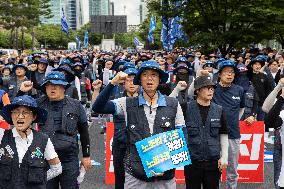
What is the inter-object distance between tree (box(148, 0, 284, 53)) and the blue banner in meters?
17.7

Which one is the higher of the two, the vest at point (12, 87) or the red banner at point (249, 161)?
the vest at point (12, 87)

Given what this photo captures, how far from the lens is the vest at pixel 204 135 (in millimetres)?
5613

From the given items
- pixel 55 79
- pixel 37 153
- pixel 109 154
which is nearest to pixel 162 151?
pixel 37 153

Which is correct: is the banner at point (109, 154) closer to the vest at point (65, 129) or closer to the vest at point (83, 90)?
the vest at point (65, 129)

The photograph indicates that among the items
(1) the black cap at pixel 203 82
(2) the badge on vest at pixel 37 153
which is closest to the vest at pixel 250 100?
(1) the black cap at pixel 203 82

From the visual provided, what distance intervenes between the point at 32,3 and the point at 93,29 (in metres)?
14.4

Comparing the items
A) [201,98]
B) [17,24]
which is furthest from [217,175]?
[17,24]

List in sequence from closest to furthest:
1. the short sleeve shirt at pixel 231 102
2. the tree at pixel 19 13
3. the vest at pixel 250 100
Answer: the short sleeve shirt at pixel 231 102 → the vest at pixel 250 100 → the tree at pixel 19 13

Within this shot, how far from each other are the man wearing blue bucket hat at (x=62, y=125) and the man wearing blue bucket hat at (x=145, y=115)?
846mm

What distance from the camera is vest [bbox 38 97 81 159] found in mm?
5328

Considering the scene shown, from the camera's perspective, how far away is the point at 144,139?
4438 mm

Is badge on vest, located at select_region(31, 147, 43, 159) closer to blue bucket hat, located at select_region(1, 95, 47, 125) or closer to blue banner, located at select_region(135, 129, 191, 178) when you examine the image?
blue bucket hat, located at select_region(1, 95, 47, 125)

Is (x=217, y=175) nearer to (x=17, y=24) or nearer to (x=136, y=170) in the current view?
(x=136, y=170)

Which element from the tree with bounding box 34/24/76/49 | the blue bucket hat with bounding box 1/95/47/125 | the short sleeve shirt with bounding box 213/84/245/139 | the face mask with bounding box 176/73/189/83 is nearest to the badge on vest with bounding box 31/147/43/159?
the blue bucket hat with bounding box 1/95/47/125
